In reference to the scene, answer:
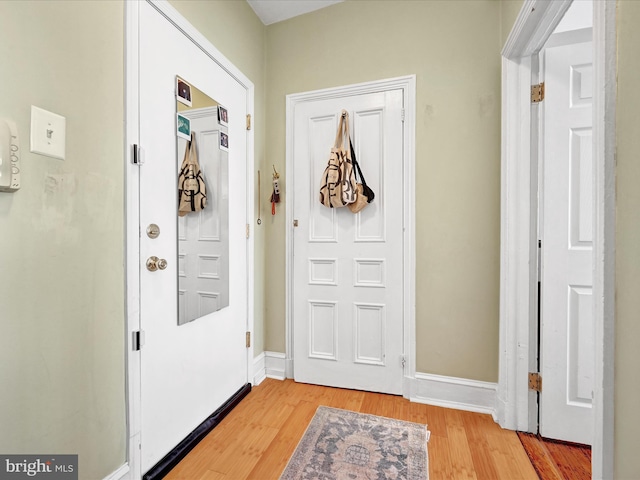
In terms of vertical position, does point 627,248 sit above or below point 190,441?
above

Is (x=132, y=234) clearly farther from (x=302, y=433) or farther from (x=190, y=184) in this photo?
(x=302, y=433)

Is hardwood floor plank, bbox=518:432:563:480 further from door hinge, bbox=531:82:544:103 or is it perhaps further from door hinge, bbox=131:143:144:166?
door hinge, bbox=131:143:144:166

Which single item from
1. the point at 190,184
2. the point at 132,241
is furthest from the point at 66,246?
the point at 190,184

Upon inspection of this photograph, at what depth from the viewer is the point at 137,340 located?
4.38 ft

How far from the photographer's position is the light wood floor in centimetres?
145

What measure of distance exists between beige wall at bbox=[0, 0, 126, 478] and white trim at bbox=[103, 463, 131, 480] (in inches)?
0.9

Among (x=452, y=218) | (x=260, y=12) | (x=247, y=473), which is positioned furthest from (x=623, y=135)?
(x=260, y=12)

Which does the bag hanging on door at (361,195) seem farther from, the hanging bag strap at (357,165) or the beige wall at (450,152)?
the beige wall at (450,152)

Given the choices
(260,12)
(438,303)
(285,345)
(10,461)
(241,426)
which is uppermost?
(260,12)

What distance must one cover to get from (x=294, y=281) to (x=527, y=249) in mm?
1486

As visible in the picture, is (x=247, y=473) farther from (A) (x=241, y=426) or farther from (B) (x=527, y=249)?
(B) (x=527, y=249)

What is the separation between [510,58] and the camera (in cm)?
173

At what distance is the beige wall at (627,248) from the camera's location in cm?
69

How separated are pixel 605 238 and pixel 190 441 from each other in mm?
1880
